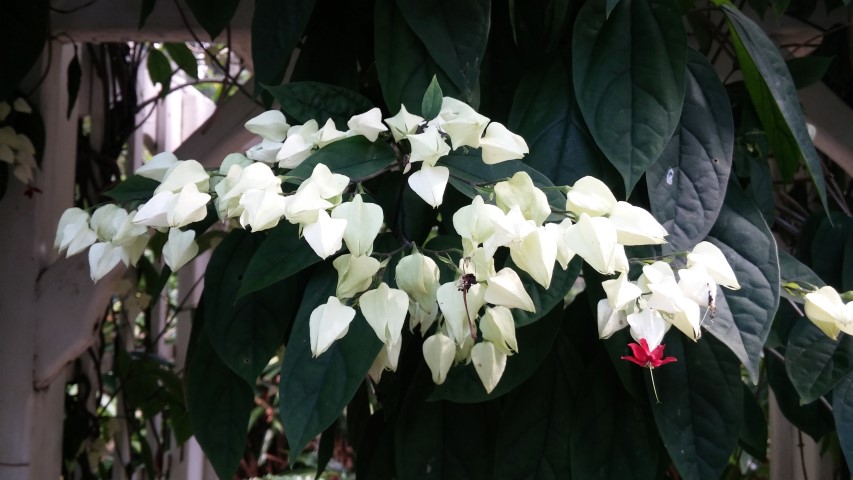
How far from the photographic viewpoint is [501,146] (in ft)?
1.54

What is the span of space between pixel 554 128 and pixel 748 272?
0.17 m

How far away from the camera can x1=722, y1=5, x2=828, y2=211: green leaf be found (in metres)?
0.61

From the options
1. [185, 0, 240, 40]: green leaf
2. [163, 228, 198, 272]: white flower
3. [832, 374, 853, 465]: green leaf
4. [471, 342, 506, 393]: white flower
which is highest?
[185, 0, 240, 40]: green leaf

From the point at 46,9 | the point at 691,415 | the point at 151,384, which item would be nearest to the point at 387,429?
the point at 691,415

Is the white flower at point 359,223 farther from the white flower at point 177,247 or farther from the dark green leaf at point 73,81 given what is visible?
the dark green leaf at point 73,81

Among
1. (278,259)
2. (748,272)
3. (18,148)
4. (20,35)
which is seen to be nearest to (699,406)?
(748,272)

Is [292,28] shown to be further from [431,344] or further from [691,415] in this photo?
[691,415]

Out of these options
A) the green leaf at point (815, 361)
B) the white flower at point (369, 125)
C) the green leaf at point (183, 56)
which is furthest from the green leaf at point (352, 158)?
the green leaf at point (183, 56)

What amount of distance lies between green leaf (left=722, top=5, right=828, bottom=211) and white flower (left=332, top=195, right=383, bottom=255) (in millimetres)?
342

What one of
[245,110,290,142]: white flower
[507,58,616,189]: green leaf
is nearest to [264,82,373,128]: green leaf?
[245,110,290,142]: white flower

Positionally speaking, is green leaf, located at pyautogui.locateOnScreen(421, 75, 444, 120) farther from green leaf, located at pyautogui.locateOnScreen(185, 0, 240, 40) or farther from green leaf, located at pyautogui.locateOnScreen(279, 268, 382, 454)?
green leaf, located at pyautogui.locateOnScreen(185, 0, 240, 40)

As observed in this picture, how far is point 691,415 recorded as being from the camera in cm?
59

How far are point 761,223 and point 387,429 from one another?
0.36 m

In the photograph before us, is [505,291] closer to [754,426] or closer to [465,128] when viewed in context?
[465,128]
